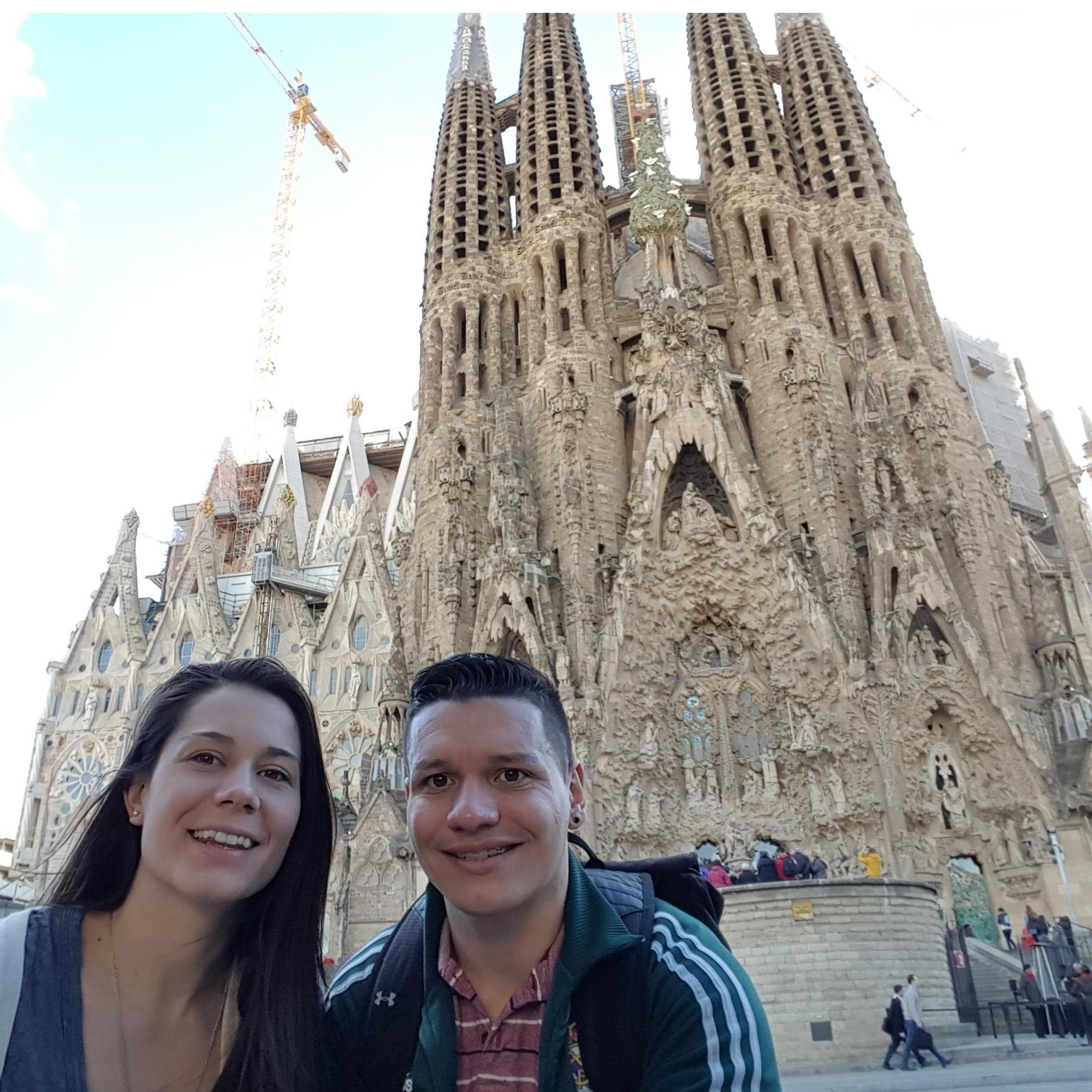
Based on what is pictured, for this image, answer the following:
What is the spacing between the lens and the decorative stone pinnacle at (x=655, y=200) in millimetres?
26203

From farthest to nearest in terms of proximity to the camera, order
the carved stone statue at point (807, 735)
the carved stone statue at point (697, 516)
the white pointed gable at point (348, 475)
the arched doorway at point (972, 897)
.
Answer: the white pointed gable at point (348, 475)
the carved stone statue at point (697, 516)
the carved stone statue at point (807, 735)
the arched doorway at point (972, 897)

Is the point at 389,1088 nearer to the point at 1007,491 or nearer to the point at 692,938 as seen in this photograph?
the point at 692,938

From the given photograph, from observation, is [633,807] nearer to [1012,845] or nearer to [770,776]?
[770,776]

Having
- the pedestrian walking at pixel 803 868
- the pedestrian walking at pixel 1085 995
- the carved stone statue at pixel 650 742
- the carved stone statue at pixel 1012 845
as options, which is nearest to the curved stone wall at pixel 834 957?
the pedestrian walking at pixel 803 868

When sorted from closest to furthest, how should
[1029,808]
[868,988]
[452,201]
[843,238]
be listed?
1. [868,988]
2. [1029,808]
3. [843,238]
4. [452,201]

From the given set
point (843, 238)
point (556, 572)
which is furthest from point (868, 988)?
point (843, 238)

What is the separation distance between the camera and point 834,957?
12.7 meters

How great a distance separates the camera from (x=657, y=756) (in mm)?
19688

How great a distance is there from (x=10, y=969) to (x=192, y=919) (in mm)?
385

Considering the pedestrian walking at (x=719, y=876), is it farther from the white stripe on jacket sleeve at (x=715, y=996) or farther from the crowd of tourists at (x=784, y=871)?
the white stripe on jacket sleeve at (x=715, y=996)

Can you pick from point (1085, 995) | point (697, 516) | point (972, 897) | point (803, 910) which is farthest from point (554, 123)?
point (1085, 995)

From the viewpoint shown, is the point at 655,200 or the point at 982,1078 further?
the point at 655,200

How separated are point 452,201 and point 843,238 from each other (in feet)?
40.4

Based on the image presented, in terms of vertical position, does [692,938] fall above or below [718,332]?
below
